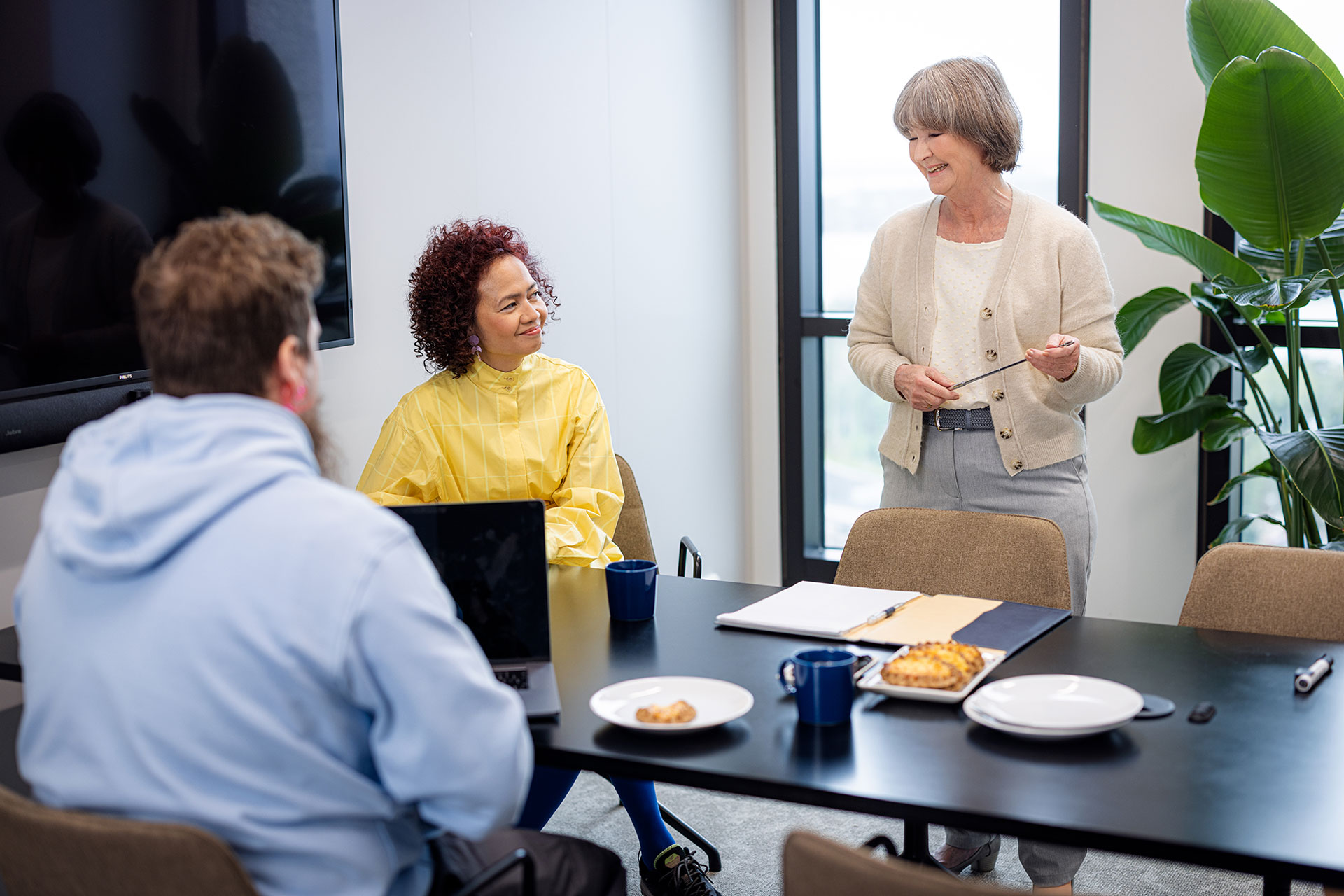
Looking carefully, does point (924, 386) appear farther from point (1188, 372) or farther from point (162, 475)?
point (162, 475)

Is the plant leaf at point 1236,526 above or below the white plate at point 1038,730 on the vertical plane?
below

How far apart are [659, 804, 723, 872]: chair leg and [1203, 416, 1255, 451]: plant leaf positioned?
185 centimetres

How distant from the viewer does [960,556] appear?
227cm

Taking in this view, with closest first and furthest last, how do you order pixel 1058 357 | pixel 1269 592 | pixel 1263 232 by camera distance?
pixel 1269 592, pixel 1058 357, pixel 1263 232

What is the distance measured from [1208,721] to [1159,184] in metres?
2.77

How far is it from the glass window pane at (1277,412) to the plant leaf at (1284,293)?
31.8 inches

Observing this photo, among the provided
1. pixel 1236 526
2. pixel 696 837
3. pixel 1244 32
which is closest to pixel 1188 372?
pixel 1236 526

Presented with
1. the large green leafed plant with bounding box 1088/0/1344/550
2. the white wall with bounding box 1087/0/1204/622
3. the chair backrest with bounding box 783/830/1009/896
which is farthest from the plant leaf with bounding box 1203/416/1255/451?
the chair backrest with bounding box 783/830/1009/896

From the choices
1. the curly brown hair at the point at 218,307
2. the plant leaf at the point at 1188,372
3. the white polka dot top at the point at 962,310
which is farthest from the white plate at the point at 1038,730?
the plant leaf at the point at 1188,372

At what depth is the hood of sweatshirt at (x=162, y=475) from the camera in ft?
3.60

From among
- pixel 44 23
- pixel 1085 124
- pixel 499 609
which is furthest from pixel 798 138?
pixel 499 609

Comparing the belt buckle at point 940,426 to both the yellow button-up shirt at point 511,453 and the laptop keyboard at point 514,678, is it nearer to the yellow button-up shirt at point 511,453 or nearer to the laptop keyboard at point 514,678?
the yellow button-up shirt at point 511,453

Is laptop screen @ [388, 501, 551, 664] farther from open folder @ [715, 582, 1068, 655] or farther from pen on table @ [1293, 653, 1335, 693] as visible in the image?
pen on table @ [1293, 653, 1335, 693]

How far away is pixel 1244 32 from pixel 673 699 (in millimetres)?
2447
